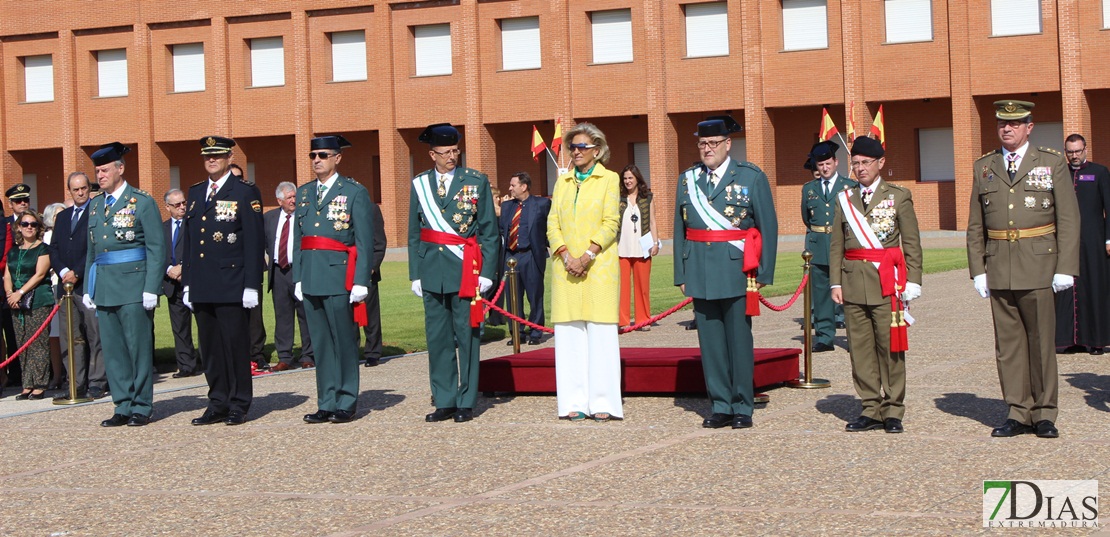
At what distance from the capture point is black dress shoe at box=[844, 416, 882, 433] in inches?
351

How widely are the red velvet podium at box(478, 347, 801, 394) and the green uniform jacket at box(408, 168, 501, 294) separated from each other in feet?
3.36

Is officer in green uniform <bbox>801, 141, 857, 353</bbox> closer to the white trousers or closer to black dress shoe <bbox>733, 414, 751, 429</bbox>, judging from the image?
the white trousers

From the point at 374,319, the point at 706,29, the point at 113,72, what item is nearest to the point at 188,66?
the point at 113,72

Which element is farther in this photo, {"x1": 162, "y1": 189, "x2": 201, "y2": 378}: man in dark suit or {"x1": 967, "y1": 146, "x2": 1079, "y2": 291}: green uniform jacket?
{"x1": 162, "y1": 189, "x2": 201, "y2": 378}: man in dark suit

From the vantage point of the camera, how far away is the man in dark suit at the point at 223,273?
10.3 m

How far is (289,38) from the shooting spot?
159ft

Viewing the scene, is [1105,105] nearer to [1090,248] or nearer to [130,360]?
[1090,248]

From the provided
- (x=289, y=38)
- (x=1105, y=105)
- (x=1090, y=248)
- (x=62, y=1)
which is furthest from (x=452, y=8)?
(x=1090, y=248)

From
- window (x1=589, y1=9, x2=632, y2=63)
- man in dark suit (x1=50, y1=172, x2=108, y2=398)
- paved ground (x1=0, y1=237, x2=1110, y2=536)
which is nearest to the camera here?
paved ground (x1=0, y1=237, x2=1110, y2=536)

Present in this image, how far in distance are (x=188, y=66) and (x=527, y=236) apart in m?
36.4

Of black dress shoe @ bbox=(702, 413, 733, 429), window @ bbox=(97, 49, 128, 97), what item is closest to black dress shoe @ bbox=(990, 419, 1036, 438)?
black dress shoe @ bbox=(702, 413, 733, 429)

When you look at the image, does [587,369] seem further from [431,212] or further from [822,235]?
[822,235]

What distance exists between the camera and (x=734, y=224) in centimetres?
A: 945

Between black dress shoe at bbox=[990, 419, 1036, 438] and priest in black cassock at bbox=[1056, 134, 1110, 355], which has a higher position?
priest in black cassock at bbox=[1056, 134, 1110, 355]
